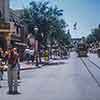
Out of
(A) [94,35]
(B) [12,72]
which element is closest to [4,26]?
(B) [12,72]

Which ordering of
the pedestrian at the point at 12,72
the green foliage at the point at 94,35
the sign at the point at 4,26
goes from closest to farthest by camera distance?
the pedestrian at the point at 12,72, the sign at the point at 4,26, the green foliage at the point at 94,35

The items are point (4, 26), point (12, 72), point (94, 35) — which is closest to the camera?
point (12, 72)

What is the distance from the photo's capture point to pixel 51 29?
198 feet

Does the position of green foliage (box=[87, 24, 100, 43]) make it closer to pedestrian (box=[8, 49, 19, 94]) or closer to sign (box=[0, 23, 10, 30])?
sign (box=[0, 23, 10, 30])

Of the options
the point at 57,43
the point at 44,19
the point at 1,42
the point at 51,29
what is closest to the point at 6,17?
the point at 1,42

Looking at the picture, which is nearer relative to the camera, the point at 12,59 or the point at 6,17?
the point at 12,59

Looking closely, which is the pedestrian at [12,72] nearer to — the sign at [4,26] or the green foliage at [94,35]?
the sign at [4,26]

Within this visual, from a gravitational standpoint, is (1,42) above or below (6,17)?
below

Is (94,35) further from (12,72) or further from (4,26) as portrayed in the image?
(12,72)

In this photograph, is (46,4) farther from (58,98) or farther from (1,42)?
(58,98)

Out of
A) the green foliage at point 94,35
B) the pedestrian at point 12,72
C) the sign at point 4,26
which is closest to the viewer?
the pedestrian at point 12,72

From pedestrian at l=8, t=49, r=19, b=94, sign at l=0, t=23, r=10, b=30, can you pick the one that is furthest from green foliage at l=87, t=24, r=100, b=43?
pedestrian at l=8, t=49, r=19, b=94

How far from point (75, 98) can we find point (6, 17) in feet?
118

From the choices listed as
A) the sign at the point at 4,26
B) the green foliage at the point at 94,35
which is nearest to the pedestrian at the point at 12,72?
the sign at the point at 4,26
